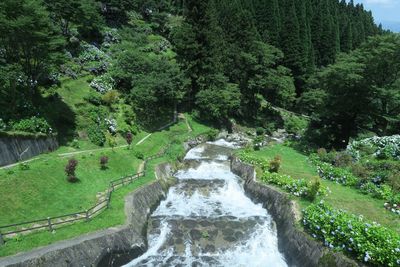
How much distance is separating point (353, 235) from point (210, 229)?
372 inches

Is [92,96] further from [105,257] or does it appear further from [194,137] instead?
[105,257]

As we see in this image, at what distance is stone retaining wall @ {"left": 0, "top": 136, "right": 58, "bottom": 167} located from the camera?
24.5 meters

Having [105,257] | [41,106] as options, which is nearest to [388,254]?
[105,257]

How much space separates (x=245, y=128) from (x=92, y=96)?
25593mm

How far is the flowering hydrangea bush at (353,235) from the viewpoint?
15.2 m

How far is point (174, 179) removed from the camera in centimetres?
3152

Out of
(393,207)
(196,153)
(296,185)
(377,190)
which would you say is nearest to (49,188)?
(296,185)

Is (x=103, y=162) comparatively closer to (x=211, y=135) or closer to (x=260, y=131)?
(x=211, y=135)

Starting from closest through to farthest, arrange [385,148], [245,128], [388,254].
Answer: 1. [388,254]
2. [385,148]
3. [245,128]

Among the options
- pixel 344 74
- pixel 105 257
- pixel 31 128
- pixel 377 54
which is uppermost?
pixel 377 54

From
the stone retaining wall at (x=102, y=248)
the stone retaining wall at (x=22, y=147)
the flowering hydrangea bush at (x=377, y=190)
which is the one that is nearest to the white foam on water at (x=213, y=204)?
the stone retaining wall at (x=102, y=248)

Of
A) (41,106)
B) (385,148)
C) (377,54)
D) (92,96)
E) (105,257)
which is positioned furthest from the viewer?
(92,96)

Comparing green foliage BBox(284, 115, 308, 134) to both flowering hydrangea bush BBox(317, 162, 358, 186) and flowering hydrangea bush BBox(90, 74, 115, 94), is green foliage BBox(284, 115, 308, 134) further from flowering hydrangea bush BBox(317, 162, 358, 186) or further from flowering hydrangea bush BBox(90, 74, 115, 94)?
flowering hydrangea bush BBox(90, 74, 115, 94)

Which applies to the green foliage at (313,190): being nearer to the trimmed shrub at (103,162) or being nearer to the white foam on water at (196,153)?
the trimmed shrub at (103,162)
